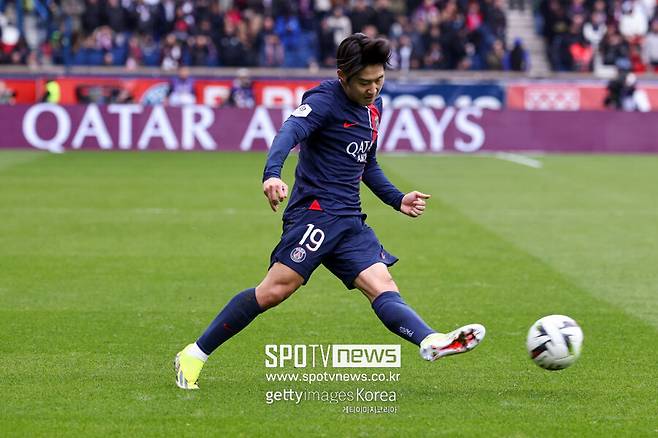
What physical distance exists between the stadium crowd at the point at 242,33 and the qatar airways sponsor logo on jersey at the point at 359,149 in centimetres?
2495

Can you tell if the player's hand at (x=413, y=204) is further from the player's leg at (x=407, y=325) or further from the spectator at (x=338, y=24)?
the spectator at (x=338, y=24)

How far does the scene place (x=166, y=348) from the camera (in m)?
7.99

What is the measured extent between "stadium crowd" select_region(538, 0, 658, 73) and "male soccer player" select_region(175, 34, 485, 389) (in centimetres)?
2702

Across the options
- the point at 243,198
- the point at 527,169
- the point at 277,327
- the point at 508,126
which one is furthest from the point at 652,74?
the point at 277,327

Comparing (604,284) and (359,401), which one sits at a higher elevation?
(359,401)

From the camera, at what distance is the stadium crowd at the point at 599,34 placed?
33.6 m

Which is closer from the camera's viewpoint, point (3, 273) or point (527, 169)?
point (3, 273)

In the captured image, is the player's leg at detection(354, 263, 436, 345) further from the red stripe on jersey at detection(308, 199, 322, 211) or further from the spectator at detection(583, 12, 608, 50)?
the spectator at detection(583, 12, 608, 50)

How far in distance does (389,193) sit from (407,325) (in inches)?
36.6

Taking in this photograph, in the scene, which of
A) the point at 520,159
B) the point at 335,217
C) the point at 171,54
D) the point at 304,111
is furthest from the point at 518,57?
the point at 304,111

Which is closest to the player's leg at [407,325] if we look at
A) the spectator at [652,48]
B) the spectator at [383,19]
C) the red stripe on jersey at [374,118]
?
the red stripe on jersey at [374,118]

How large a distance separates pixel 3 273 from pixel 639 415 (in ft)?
21.7

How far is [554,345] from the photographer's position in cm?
680

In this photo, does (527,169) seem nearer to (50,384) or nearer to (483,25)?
(483,25)
